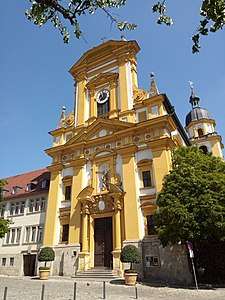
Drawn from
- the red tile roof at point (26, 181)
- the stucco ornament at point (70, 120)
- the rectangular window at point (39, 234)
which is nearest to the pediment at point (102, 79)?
the stucco ornament at point (70, 120)

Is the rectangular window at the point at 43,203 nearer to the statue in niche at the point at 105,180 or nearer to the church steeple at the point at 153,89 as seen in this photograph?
the statue in niche at the point at 105,180

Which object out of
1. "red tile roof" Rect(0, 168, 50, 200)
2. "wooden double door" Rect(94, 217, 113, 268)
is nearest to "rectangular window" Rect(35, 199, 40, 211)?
"red tile roof" Rect(0, 168, 50, 200)

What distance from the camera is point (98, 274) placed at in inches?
787

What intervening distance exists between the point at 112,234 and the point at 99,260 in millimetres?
2423

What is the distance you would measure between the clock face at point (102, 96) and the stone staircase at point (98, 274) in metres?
17.4

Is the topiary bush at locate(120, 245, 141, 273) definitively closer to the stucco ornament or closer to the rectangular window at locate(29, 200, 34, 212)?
the rectangular window at locate(29, 200, 34, 212)

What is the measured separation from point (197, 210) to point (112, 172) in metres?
10.0

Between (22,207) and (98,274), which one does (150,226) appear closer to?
(98,274)

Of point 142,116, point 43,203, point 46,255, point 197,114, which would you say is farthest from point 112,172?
point 197,114

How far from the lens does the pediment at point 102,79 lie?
2945 centimetres

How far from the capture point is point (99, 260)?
72.9ft

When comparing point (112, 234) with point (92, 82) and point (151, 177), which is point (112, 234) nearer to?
point (151, 177)

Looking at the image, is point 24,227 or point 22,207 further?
point 22,207

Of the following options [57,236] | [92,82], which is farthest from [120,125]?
[57,236]
